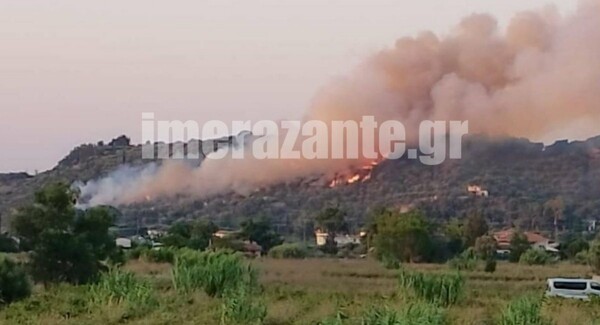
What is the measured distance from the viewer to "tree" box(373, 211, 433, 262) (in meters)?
34.3

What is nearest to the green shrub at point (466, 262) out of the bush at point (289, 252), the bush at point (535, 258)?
the bush at point (535, 258)

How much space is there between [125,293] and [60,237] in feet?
30.6

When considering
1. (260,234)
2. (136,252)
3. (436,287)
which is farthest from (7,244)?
(436,287)

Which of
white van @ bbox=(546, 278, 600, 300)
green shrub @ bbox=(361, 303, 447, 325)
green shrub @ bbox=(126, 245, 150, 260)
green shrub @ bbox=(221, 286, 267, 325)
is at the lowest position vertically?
green shrub @ bbox=(126, 245, 150, 260)

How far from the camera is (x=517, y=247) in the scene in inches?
1478

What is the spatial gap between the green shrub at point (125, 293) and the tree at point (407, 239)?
2095cm

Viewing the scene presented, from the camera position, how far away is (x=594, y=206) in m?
57.0

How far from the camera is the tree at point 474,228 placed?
42.0m

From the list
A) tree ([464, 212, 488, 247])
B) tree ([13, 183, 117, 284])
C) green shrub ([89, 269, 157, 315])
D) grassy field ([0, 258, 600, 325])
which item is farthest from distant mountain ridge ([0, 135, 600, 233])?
green shrub ([89, 269, 157, 315])

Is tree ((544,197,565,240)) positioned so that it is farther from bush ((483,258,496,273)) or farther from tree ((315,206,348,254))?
bush ((483,258,496,273))

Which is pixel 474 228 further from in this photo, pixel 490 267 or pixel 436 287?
pixel 436 287

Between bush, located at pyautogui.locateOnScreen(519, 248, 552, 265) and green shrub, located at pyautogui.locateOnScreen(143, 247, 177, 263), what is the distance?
1281 cm

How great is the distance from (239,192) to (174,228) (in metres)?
27.4

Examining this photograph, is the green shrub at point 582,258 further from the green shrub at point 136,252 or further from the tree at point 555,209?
the tree at point 555,209
